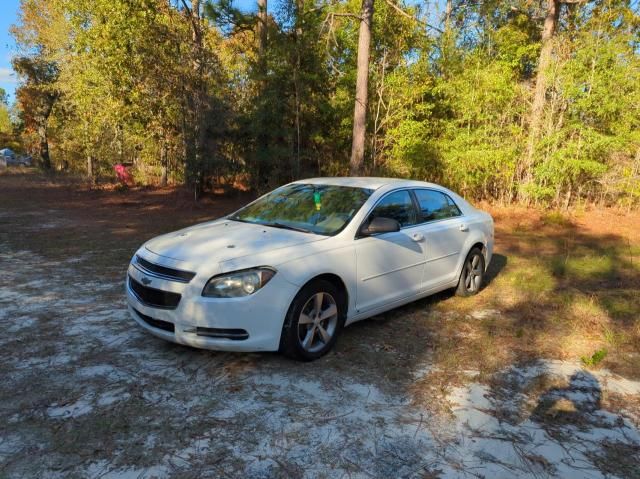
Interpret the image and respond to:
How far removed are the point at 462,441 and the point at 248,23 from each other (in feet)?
50.4

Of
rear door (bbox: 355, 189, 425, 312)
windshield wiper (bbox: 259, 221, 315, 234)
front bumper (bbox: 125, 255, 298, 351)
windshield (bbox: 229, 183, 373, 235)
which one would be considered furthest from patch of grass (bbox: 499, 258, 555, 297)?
front bumper (bbox: 125, 255, 298, 351)

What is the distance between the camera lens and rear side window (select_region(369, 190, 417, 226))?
4.79 meters

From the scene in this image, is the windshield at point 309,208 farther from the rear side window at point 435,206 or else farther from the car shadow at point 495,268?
the car shadow at point 495,268

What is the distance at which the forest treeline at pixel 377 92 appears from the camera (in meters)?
12.5

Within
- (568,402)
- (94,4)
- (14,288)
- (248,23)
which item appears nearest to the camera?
(568,402)

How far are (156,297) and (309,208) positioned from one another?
171cm

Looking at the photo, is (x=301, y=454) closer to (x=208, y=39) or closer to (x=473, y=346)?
(x=473, y=346)

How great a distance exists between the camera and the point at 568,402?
357cm

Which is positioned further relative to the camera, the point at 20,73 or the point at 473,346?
the point at 20,73

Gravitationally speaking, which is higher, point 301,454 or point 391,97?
point 391,97

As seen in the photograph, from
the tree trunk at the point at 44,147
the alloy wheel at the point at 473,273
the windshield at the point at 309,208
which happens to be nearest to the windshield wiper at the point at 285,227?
the windshield at the point at 309,208

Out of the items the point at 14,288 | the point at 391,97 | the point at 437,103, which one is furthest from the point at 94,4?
the point at 14,288

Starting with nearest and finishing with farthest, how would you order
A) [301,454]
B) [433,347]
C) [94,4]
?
[301,454], [433,347], [94,4]

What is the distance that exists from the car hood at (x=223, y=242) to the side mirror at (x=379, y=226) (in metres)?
0.47
